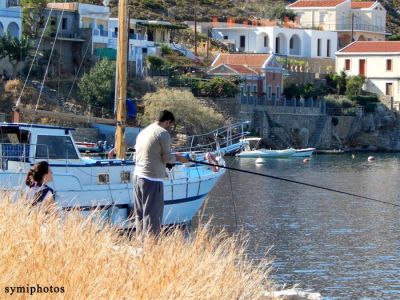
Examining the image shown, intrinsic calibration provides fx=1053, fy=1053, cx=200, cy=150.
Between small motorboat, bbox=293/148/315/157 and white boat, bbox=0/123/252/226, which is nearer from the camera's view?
white boat, bbox=0/123/252/226

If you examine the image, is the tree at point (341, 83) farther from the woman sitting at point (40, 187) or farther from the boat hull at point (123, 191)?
the woman sitting at point (40, 187)

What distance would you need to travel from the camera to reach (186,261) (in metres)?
10.9

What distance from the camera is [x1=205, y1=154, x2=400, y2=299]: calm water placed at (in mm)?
21094

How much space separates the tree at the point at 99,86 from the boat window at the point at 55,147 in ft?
107

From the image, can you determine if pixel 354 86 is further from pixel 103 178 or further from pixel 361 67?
pixel 103 178

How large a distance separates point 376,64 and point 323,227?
53561mm

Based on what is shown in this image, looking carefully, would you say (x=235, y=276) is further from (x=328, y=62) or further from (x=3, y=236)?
(x=328, y=62)

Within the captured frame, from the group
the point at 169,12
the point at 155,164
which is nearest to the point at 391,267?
the point at 155,164

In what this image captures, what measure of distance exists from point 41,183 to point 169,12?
78392 millimetres

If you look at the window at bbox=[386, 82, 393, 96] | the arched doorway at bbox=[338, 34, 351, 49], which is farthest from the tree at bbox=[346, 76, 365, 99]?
the arched doorway at bbox=[338, 34, 351, 49]

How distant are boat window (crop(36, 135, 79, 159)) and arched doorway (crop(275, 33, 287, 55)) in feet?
205

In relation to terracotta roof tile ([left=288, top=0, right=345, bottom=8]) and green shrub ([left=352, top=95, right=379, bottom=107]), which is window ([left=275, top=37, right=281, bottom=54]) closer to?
terracotta roof tile ([left=288, top=0, right=345, bottom=8])

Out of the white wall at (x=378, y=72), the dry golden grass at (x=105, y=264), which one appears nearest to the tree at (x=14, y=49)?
the white wall at (x=378, y=72)

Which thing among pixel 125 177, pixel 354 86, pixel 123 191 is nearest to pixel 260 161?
pixel 354 86
